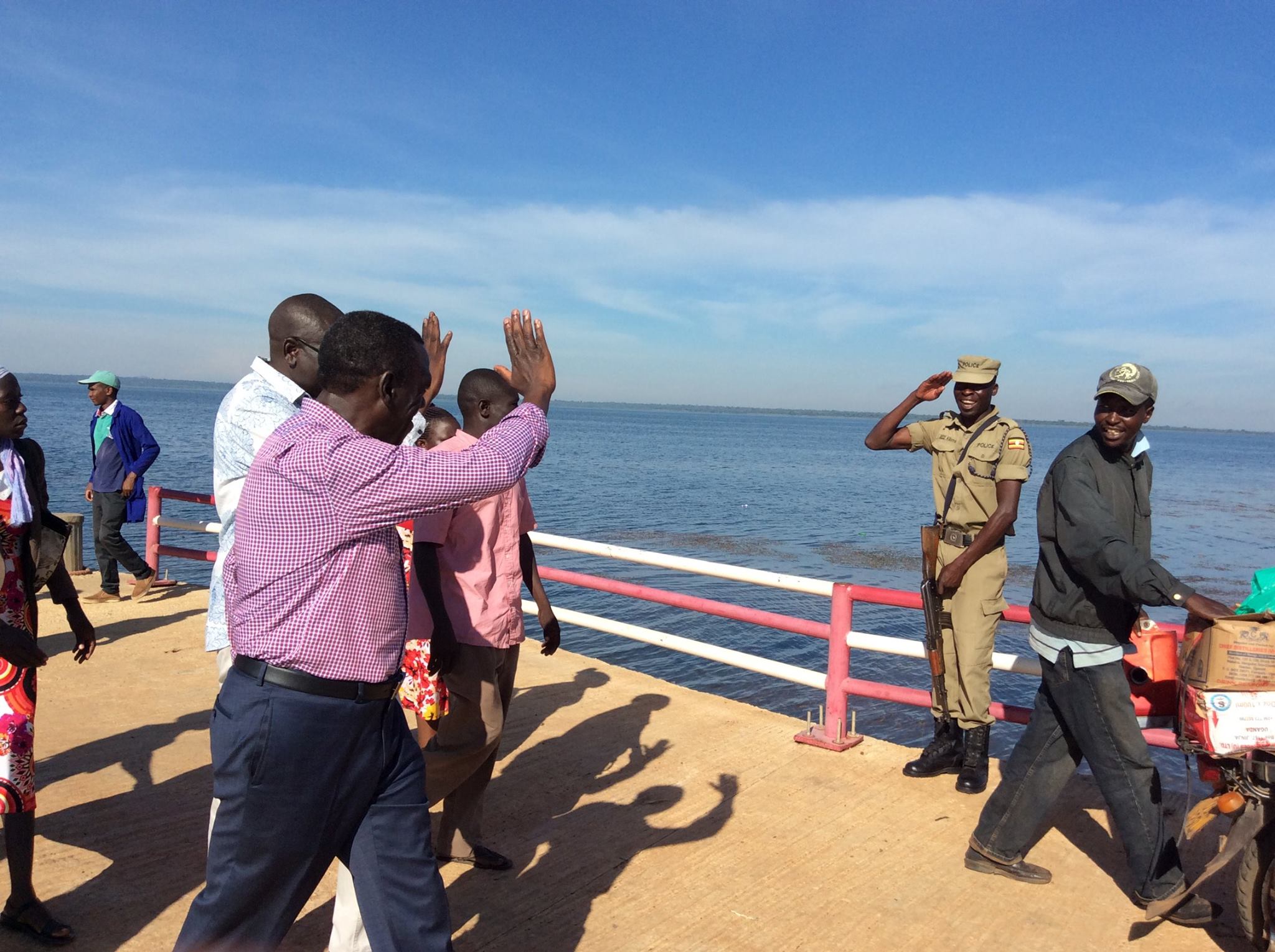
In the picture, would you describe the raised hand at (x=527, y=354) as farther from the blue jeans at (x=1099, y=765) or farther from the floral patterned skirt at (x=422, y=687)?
the blue jeans at (x=1099, y=765)

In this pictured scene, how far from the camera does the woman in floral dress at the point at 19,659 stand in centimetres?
330

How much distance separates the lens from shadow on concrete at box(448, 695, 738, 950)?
11.9ft

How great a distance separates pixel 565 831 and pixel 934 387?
10.7 ft

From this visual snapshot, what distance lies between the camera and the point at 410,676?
12.8 feet

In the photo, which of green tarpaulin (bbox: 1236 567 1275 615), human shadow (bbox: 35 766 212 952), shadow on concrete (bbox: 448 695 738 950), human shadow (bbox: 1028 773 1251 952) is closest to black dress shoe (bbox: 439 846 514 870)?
shadow on concrete (bbox: 448 695 738 950)

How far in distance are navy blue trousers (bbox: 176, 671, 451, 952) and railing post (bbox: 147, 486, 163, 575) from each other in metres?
7.60

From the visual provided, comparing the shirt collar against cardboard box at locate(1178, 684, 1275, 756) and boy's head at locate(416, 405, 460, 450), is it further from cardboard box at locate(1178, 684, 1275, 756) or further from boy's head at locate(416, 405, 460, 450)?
cardboard box at locate(1178, 684, 1275, 756)

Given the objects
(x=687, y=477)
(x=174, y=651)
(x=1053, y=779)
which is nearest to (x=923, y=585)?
(x=1053, y=779)

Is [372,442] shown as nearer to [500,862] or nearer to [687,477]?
[500,862]

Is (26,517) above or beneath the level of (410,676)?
above

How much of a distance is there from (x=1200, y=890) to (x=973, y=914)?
101cm

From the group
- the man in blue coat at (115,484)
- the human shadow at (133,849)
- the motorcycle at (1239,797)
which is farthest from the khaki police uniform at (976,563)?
the man in blue coat at (115,484)

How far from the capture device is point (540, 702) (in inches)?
253

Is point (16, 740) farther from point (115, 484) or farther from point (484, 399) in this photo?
point (115, 484)
